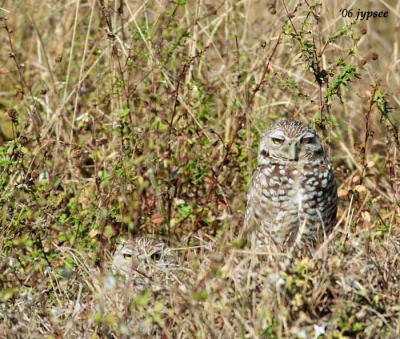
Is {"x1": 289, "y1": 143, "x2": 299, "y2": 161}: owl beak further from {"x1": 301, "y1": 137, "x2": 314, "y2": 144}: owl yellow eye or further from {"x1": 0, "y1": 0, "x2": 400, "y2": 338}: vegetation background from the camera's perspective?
{"x1": 0, "y1": 0, "x2": 400, "y2": 338}: vegetation background

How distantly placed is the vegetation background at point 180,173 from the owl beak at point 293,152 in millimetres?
373

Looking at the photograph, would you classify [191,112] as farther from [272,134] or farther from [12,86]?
[12,86]

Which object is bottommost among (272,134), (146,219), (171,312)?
(146,219)

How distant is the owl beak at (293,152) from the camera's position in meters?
5.45

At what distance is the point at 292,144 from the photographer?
5.45m

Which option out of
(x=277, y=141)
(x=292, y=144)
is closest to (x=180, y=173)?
(x=277, y=141)

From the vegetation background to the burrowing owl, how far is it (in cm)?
18

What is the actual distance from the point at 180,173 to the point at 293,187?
1.09 m

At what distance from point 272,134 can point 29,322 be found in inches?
69.2

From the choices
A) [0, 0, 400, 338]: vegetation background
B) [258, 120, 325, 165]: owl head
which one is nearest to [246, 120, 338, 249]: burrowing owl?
[258, 120, 325, 165]: owl head

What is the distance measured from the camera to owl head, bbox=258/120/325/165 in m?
5.45

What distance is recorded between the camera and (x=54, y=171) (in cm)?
657

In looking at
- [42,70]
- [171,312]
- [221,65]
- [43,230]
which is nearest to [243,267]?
[171,312]

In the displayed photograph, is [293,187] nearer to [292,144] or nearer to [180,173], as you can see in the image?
[292,144]
